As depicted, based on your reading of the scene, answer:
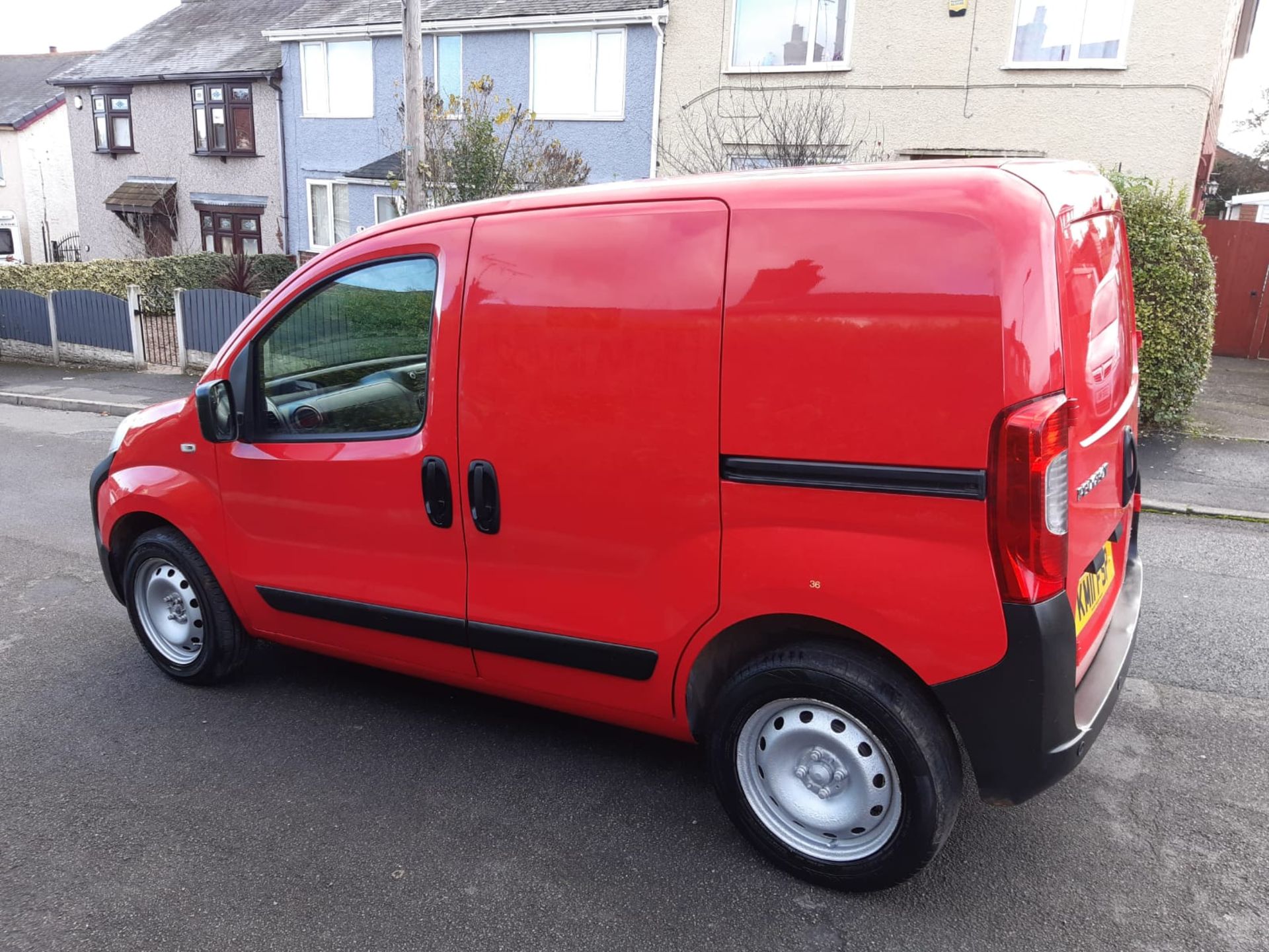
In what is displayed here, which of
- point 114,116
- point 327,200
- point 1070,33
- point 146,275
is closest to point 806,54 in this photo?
point 1070,33

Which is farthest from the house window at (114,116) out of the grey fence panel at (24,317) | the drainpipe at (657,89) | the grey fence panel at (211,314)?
the drainpipe at (657,89)

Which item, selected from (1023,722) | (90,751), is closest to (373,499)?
(90,751)

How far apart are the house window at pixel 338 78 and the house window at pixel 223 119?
7.78 ft

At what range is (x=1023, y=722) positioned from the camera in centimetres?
246

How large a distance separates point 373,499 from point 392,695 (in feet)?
3.71

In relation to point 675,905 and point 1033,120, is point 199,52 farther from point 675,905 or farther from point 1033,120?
point 675,905

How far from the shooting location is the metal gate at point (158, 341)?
14.8 m

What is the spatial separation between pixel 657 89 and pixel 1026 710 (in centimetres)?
1675

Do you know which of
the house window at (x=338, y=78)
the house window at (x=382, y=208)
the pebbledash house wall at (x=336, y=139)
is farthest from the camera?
the house window at (x=338, y=78)

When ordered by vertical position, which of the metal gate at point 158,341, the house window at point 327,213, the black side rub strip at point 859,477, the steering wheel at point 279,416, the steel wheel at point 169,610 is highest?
the house window at point 327,213

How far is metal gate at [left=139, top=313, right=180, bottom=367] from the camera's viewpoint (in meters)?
14.8

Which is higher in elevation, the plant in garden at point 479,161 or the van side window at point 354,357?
the plant in garden at point 479,161

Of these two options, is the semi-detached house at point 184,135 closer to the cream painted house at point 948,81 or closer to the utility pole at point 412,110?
the cream painted house at point 948,81

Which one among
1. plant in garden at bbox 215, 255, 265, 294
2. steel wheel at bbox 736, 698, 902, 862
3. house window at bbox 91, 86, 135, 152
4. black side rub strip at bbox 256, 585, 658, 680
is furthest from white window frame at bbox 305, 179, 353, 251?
steel wheel at bbox 736, 698, 902, 862
